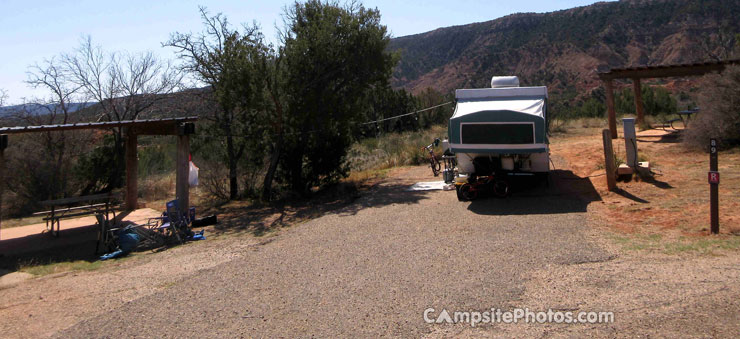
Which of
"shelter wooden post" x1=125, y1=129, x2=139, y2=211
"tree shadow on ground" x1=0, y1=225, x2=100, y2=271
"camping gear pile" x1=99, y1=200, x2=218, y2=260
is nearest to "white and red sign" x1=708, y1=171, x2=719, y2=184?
"camping gear pile" x1=99, y1=200, x2=218, y2=260

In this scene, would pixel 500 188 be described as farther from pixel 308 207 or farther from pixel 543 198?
pixel 308 207

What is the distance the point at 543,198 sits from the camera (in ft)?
34.7

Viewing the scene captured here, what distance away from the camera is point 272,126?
13.9 m

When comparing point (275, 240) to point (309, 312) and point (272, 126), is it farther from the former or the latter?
point (272, 126)

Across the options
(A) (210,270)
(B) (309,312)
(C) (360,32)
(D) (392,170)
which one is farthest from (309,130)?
(B) (309,312)

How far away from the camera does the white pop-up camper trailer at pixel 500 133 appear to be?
10031 millimetres

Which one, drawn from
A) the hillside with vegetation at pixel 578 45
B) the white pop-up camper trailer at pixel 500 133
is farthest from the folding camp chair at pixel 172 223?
the hillside with vegetation at pixel 578 45

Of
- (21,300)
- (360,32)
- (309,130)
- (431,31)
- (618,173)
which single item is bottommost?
(21,300)

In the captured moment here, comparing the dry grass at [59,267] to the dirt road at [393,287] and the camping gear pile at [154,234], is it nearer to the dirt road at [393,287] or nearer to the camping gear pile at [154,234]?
the camping gear pile at [154,234]

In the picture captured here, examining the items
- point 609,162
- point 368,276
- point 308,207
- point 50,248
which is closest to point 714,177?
point 609,162

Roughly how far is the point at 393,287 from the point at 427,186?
8.03 meters

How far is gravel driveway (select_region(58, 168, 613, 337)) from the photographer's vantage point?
16.1 ft

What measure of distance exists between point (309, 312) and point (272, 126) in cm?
935

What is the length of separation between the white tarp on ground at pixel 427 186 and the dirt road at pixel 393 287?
13.4 ft
